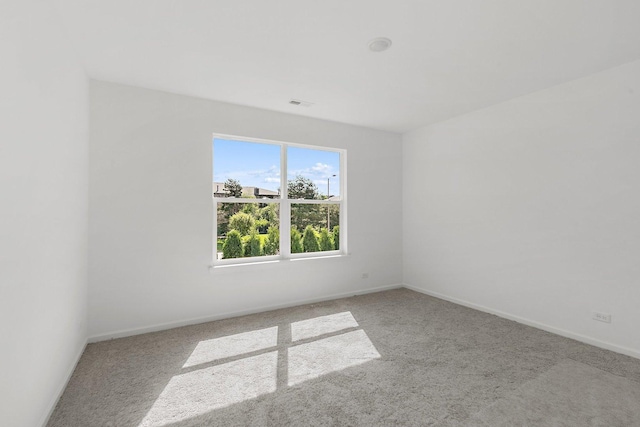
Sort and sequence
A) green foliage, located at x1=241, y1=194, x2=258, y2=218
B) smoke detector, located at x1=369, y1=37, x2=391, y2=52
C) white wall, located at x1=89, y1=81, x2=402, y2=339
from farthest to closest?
green foliage, located at x1=241, y1=194, x2=258, y2=218 → white wall, located at x1=89, y1=81, x2=402, y2=339 → smoke detector, located at x1=369, y1=37, x2=391, y2=52

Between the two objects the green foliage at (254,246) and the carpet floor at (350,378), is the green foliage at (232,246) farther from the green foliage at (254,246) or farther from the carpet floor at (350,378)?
the carpet floor at (350,378)

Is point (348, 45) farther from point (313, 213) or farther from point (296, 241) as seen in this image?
point (296, 241)

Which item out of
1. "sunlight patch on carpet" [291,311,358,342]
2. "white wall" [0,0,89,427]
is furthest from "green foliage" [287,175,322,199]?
"white wall" [0,0,89,427]

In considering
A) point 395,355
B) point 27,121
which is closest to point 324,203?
point 395,355

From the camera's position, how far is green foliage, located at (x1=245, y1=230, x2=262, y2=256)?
3.92 meters

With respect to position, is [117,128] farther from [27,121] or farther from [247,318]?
[247,318]

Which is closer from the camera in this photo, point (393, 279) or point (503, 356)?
point (503, 356)

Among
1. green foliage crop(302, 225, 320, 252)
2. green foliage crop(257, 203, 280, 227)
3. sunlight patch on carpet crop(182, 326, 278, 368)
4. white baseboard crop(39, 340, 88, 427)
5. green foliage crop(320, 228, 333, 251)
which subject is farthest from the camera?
green foliage crop(320, 228, 333, 251)

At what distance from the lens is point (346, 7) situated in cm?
199

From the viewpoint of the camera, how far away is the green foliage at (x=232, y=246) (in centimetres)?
376

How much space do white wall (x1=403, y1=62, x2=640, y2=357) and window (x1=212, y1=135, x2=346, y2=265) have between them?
1.58 m

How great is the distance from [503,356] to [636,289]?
133 cm

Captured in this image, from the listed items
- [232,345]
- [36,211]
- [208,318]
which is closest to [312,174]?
[208,318]

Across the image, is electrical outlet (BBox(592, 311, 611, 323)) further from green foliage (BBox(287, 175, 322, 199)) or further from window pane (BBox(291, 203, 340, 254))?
green foliage (BBox(287, 175, 322, 199))
